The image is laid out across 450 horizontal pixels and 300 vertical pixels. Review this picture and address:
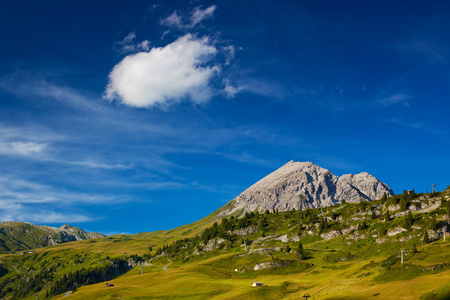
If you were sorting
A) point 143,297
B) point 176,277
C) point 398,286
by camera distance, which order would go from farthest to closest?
point 176,277 < point 143,297 < point 398,286

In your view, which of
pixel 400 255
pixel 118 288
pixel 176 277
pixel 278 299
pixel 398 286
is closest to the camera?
pixel 398 286

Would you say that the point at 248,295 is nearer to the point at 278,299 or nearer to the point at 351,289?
the point at 278,299

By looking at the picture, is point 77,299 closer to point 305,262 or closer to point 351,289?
point 305,262

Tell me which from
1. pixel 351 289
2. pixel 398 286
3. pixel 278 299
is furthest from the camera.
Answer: pixel 278 299

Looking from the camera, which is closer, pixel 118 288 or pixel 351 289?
pixel 351 289

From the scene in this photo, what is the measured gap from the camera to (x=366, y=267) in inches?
5054

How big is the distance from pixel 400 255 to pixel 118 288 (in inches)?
5300

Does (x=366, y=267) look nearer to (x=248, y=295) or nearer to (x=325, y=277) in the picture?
(x=325, y=277)

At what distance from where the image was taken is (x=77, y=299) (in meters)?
165

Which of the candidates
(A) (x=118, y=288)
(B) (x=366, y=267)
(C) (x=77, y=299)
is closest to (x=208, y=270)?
(A) (x=118, y=288)

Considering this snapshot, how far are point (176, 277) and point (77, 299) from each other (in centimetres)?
5002

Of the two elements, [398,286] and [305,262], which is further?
[305,262]

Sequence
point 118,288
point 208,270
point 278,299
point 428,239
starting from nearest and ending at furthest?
point 278,299 → point 428,239 → point 118,288 → point 208,270

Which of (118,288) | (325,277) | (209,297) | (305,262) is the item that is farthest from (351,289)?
(118,288)
